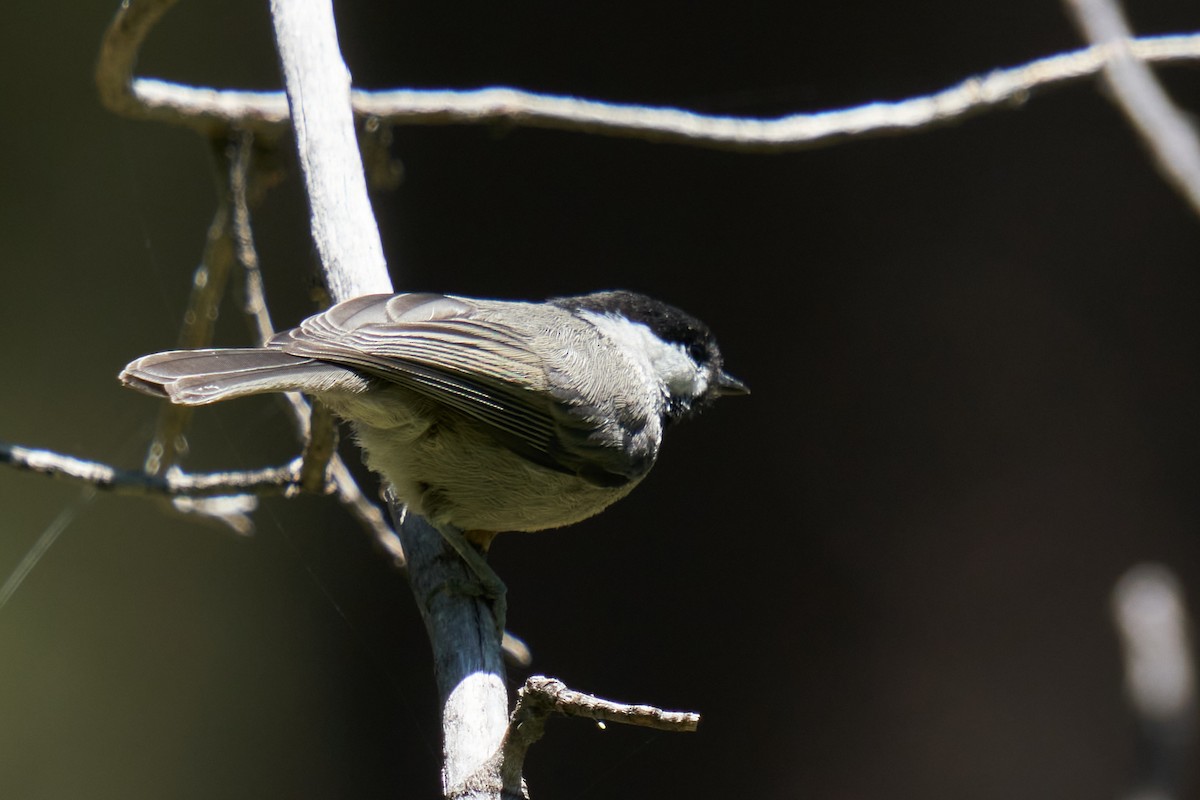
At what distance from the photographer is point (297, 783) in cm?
510

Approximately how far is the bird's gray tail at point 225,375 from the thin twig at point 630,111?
2.72ft

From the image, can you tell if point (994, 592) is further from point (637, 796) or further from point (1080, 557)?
point (637, 796)

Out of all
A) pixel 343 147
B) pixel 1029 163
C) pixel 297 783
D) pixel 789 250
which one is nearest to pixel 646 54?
pixel 789 250

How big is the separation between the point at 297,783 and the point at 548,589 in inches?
65.2

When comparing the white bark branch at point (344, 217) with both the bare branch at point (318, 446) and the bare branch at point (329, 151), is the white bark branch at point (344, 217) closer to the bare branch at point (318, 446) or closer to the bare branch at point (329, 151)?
the bare branch at point (329, 151)

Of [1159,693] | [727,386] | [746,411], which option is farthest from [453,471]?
[746,411]

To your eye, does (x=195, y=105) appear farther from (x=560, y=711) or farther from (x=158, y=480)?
(x=560, y=711)

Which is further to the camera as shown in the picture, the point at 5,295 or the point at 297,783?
the point at 297,783

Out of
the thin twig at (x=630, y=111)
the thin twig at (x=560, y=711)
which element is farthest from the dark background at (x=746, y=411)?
the thin twig at (x=560, y=711)

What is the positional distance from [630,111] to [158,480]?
1.50 metres

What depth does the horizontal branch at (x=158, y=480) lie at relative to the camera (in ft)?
7.42

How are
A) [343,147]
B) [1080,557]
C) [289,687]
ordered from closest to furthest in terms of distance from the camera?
[343,147], [1080,557], [289,687]

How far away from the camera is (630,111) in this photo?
2.79 metres

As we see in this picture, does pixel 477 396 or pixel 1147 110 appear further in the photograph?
pixel 477 396
